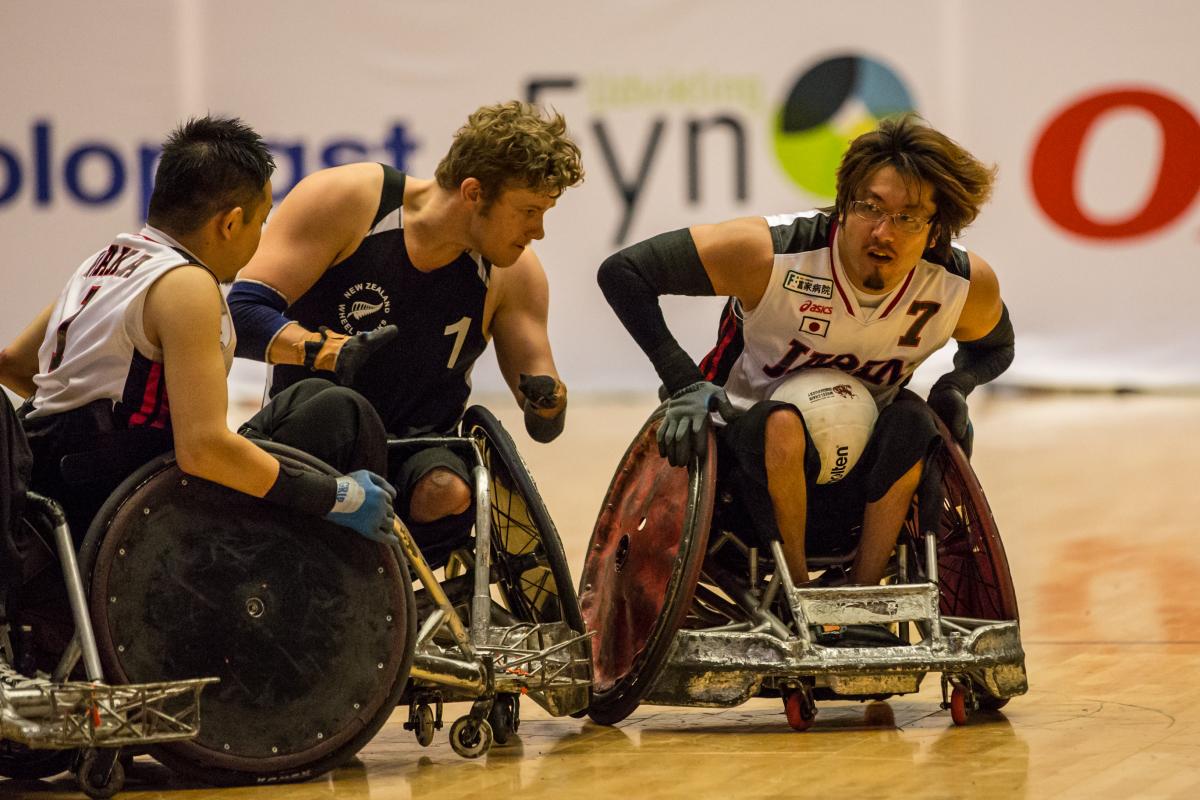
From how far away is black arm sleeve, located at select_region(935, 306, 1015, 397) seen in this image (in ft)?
14.4

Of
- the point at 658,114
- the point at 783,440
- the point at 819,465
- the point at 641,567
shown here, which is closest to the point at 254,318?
the point at 641,567

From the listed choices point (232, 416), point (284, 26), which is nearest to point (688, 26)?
point (284, 26)

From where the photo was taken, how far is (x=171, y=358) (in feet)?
10.3

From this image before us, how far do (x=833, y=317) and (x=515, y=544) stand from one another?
0.86 metres

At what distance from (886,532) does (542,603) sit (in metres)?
0.77

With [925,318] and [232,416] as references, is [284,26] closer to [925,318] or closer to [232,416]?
[232,416]

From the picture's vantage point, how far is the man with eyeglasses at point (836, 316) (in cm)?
395

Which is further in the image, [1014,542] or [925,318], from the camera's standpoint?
[1014,542]

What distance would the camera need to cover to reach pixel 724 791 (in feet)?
10.6

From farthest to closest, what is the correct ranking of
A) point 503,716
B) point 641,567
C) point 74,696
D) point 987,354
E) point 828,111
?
1. point 828,111
2. point 987,354
3. point 641,567
4. point 503,716
5. point 74,696

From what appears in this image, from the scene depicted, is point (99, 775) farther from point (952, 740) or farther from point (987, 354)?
point (987, 354)

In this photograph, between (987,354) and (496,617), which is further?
(987,354)

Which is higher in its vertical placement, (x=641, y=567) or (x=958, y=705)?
(x=641, y=567)

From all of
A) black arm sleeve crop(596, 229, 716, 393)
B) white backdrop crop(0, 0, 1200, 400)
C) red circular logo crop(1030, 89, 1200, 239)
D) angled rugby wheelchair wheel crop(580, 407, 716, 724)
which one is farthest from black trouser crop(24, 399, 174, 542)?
red circular logo crop(1030, 89, 1200, 239)
